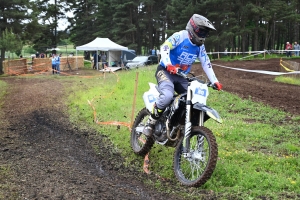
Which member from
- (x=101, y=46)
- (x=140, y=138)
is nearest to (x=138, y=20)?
(x=101, y=46)

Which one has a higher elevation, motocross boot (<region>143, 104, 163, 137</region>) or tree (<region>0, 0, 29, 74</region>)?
tree (<region>0, 0, 29, 74</region>)

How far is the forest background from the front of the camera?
3725 cm

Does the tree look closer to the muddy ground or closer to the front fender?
the muddy ground

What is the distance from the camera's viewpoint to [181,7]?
45.6 metres

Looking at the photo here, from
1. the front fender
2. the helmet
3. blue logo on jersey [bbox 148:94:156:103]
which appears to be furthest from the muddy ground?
the helmet

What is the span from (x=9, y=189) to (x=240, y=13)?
1770 inches

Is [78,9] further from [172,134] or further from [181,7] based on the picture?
[172,134]

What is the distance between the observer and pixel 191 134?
4.82 meters

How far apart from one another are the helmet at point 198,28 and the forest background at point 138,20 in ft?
101

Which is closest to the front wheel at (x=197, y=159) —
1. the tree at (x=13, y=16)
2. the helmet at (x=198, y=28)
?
the helmet at (x=198, y=28)

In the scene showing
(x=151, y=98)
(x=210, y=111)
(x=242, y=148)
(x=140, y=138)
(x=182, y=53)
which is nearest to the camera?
(x=210, y=111)

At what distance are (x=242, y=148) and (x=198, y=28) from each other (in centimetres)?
245

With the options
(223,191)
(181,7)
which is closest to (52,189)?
(223,191)

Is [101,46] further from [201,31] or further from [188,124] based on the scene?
[188,124]
